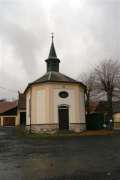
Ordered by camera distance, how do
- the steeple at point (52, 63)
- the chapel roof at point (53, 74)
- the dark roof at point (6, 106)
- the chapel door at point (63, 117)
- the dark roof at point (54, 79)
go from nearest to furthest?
the chapel door at point (63, 117) < the dark roof at point (54, 79) < the chapel roof at point (53, 74) < the steeple at point (52, 63) < the dark roof at point (6, 106)

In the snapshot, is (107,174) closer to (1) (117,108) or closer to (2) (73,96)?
(2) (73,96)

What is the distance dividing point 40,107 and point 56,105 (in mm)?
1918

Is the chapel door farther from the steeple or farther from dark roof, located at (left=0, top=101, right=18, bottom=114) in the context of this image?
dark roof, located at (left=0, top=101, right=18, bottom=114)

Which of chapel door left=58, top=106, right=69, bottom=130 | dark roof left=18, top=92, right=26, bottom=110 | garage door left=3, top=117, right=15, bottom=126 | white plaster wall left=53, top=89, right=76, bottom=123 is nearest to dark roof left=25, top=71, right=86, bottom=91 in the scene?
white plaster wall left=53, top=89, right=76, bottom=123

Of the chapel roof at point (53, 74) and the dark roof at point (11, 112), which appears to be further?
the dark roof at point (11, 112)

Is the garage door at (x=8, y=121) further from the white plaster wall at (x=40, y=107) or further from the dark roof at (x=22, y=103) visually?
the white plaster wall at (x=40, y=107)

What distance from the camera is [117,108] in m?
65.4

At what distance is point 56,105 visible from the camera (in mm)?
29922

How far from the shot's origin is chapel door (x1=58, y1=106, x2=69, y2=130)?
97.9 feet

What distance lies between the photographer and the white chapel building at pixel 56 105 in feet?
97.2

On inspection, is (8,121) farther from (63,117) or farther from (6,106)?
(63,117)

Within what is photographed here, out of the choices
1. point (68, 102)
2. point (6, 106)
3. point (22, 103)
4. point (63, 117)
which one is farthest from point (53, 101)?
point (6, 106)

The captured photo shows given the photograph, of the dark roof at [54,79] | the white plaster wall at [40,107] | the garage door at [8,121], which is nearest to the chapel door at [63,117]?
the white plaster wall at [40,107]

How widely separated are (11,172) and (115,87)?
3251cm
